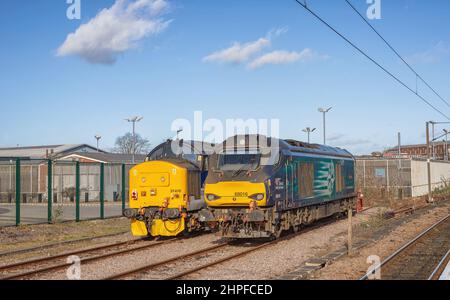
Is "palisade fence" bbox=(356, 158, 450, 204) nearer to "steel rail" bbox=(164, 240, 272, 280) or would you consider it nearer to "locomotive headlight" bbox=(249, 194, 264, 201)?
"steel rail" bbox=(164, 240, 272, 280)

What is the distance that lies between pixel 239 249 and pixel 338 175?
31.3 ft

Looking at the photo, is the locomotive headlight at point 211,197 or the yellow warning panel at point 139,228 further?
the yellow warning panel at point 139,228

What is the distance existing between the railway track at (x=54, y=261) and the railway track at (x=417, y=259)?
279 inches

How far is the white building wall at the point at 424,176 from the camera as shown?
39281 mm

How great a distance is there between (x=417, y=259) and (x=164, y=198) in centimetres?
796

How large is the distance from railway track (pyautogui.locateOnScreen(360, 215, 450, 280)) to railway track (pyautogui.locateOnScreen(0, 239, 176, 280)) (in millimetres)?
7076

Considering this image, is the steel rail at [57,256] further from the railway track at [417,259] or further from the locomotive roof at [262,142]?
the railway track at [417,259]

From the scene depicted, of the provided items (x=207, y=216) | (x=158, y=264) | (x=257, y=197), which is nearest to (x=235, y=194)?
(x=257, y=197)

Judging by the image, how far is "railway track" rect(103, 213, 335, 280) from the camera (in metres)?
11.1

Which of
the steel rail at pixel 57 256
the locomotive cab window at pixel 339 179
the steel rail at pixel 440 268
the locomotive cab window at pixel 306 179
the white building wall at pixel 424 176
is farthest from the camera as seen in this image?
the white building wall at pixel 424 176

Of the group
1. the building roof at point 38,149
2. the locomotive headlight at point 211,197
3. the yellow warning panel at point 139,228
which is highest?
the building roof at point 38,149

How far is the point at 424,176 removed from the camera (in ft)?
143

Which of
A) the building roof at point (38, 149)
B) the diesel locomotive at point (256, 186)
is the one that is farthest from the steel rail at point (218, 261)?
the building roof at point (38, 149)
